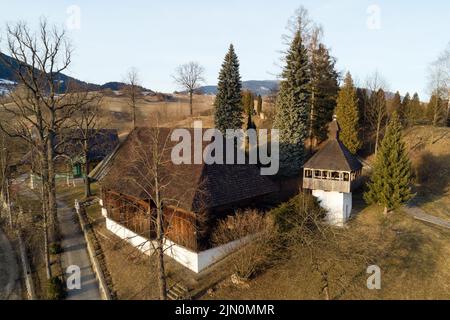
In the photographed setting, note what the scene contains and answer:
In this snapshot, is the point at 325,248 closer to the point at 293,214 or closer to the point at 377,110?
the point at 293,214

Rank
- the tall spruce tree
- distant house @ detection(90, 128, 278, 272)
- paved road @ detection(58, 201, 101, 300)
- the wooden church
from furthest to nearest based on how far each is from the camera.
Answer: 1. the tall spruce tree
2. the wooden church
3. paved road @ detection(58, 201, 101, 300)
4. distant house @ detection(90, 128, 278, 272)

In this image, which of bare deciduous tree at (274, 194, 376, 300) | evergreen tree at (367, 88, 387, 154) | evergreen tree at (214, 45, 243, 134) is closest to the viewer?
bare deciduous tree at (274, 194, 376, 300)

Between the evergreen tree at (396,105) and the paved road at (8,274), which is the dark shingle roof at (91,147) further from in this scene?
the evergreen tree at (396,105)

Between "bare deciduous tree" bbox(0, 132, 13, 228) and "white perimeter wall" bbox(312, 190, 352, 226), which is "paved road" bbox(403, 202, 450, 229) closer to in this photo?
"white perimeter wall" bbox(312, 190, 352, 226)

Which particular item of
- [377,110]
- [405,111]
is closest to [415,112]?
[405,111]

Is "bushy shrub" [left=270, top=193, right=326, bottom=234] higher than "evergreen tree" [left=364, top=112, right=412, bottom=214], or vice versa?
"evergreen tree" [left=364, top=112, right=412, bottom=214]

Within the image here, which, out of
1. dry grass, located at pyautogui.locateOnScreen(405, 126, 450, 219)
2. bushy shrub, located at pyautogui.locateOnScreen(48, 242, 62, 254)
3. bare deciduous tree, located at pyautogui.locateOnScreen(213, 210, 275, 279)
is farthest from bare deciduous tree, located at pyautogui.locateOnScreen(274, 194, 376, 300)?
bushy shrub, located at pyautogui.locateOnScreen(48, 242, 62, 254)
